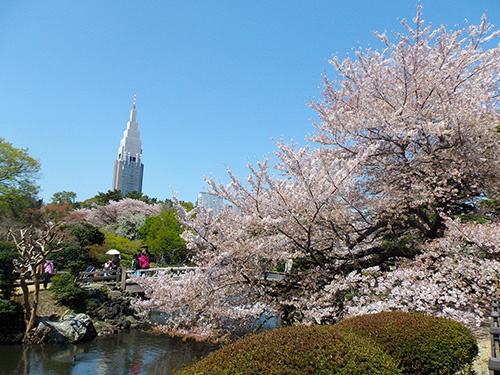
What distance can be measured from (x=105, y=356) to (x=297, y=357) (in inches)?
381

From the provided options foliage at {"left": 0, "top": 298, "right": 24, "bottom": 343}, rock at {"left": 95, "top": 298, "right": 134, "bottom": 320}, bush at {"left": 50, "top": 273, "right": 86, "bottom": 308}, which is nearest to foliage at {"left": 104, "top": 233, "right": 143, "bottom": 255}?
rock at {"left": 95, "top": 298, "right": 134, "bottom": 320}

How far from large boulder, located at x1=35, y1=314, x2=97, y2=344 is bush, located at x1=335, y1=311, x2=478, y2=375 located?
35.7ft

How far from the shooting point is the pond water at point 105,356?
A: 9.20 meters

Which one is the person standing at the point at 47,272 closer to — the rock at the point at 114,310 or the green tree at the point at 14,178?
the rock at the point at 114,310

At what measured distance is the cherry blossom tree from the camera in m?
5.84

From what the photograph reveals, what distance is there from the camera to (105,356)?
10523 mm

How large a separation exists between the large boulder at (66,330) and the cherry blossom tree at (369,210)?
22.4 feet

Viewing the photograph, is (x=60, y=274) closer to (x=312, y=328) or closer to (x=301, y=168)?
(x=301, y=168)

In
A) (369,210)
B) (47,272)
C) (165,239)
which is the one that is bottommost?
→ (47,272)

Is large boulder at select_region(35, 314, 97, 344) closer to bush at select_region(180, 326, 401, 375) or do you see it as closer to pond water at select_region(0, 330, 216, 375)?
pond water at select_region(0, 330, 216, 375)

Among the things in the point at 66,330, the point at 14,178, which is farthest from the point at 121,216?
the point at 66,330

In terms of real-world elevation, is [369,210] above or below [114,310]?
above

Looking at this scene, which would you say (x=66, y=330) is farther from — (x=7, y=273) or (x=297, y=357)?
(x=297, y=357)

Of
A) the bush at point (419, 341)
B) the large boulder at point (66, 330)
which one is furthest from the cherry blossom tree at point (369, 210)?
the large boulder at point (66, 330)
